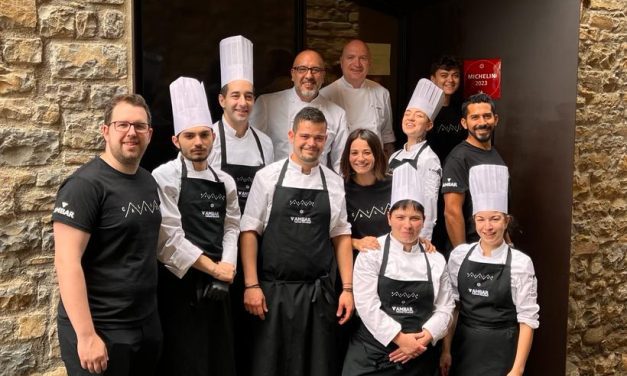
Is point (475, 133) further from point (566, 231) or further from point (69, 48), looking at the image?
point (69, 48)

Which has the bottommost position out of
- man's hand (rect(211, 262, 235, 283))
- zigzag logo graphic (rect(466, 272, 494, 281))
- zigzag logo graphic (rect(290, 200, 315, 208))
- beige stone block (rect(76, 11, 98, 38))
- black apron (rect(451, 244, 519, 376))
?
black apron (rect(451, 244, 519, 376))

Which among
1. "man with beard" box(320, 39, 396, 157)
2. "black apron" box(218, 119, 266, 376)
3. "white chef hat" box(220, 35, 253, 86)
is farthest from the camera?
"man with beard" box(320, 39, 396, 157)

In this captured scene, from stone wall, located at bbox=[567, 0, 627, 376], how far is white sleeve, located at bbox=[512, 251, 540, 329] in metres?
1.54

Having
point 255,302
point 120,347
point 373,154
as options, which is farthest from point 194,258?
point 373,154

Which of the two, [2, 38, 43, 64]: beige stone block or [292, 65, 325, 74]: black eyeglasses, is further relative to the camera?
[292, 65, 325, 74]: black eyeglasses

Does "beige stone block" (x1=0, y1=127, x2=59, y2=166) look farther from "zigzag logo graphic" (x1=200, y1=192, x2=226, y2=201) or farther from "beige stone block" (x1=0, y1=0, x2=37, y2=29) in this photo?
"zigzag logo graphic" (x1=200, y1=192, x2=226, y2=201)

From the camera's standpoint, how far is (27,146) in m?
2.87

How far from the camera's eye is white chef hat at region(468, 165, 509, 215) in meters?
3.19

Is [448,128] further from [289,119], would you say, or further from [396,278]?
[396,278]

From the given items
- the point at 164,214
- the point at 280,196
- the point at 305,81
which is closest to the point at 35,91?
the point at 164,214

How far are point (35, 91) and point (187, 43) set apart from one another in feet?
3.77

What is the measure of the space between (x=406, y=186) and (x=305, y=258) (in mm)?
515

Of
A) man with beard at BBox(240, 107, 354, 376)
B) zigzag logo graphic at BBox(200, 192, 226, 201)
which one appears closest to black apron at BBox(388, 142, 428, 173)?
man with beard at BBox(240, 107, 354, 376)

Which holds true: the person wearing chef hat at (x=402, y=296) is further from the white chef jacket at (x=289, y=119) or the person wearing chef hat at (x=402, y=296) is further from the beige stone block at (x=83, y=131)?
the beige stone block at (x=83, y=131)
